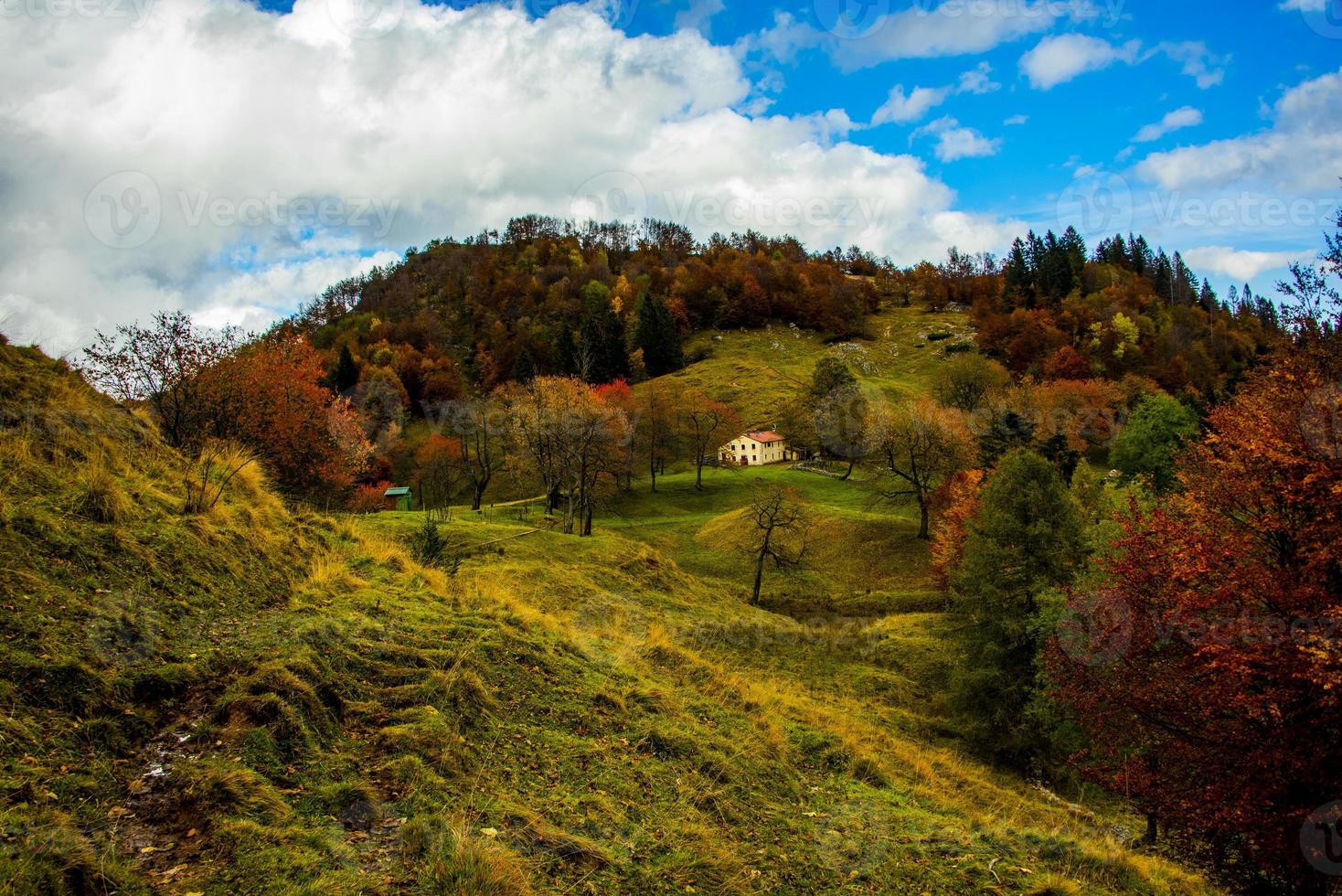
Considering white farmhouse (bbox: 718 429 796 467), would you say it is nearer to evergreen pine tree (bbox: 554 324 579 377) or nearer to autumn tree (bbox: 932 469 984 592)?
evergreen pine tree (bbox: 554 324 579 377)

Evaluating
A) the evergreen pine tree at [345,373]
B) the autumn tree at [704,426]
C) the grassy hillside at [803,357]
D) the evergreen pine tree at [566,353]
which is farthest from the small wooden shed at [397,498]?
the evergreen pine tree at [345,373]

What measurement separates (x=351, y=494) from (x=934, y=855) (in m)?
40.7

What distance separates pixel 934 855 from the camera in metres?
8.90

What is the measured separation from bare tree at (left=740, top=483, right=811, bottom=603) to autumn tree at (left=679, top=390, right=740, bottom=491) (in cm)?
2523

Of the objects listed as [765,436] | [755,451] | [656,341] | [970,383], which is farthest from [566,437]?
[656,341]

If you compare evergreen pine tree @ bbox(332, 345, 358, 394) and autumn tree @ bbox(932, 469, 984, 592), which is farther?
evergreen pine tree @ bbox(332, 345, 358, 394)

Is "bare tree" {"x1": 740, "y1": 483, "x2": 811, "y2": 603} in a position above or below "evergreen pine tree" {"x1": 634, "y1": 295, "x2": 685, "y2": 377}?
below

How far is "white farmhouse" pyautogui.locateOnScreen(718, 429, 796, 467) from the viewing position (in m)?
89.8

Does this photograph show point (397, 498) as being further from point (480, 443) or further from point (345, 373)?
point (345, 373)

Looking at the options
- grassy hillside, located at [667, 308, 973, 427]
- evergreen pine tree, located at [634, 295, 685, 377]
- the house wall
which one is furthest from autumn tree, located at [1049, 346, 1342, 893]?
evergreen pine tree, located at [634, 295, 685, 377]

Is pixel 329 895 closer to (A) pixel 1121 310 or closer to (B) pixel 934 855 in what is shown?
(B) pixel 934 855

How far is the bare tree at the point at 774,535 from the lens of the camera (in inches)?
1660

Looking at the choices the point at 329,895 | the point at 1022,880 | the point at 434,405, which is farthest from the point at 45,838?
the point at 434,405

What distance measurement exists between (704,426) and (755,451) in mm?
15476
